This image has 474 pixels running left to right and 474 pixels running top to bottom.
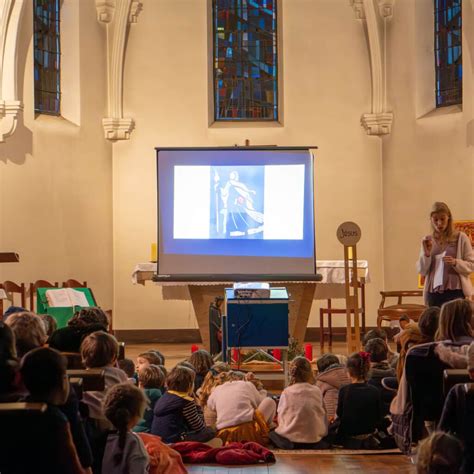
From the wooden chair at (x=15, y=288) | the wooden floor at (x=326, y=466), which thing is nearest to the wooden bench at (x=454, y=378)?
the wooden floor at (x=326, y=466)

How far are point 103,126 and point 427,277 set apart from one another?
22.8 feet

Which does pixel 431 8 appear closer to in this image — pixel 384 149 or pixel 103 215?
pixel 384 149

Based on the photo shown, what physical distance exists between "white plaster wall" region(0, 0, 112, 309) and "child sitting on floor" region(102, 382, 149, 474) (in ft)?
25.5

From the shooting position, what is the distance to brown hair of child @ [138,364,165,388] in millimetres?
6355

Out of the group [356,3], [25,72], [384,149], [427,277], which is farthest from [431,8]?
[427,277]

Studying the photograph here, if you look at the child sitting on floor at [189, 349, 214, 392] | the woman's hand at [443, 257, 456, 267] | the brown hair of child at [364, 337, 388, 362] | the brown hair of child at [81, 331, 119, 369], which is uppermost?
the woman's hand at [443, 257, 456, 267]

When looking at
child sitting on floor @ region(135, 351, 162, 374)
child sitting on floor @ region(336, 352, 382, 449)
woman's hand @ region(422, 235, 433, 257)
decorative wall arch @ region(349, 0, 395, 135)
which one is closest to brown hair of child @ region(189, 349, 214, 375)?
child sitting on floor @ region(135, 351, 162, 374)

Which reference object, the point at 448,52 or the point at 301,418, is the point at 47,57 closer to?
the point at 448,52

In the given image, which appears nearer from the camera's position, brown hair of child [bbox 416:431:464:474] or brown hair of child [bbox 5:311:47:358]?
brown hair of child [bbox 416:431:464:474]

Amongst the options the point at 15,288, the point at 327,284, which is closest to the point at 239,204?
the point at 327,284

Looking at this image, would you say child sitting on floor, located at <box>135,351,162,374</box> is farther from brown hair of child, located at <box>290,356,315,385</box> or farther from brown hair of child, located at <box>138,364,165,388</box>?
brown hair of child, located at <box>290,356,315,385</box>

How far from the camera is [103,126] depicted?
13.6 metres

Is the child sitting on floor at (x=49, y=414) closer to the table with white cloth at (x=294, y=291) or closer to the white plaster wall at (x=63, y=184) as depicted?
the table with white cloth at (x=294, y=291)

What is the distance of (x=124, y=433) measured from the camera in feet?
14.4
